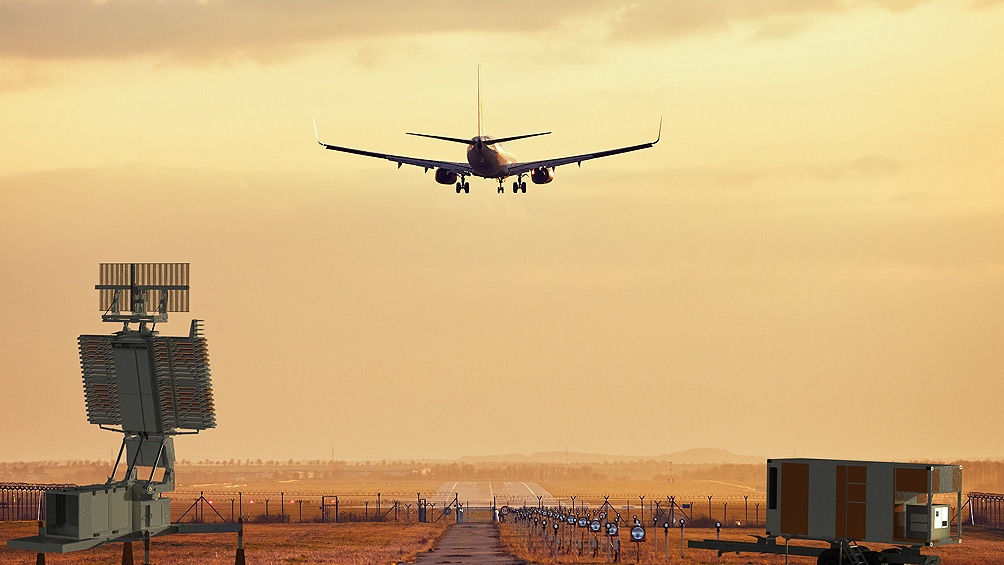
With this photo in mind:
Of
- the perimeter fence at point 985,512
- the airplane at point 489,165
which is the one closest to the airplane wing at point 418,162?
the airplane at point 489,165

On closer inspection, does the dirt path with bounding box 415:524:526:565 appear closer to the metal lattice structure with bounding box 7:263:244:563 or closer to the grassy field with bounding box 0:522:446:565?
the grassy field with bounding box 0:522:446:565

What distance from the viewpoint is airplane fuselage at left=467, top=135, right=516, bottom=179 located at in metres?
93.6

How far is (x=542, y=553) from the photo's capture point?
235 feet

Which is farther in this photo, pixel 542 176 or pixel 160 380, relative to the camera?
pixel 542 176

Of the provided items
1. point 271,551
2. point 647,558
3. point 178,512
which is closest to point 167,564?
point 271,551

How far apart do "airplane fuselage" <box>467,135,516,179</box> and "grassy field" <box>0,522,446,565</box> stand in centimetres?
2539

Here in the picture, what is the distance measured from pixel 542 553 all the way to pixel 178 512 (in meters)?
113

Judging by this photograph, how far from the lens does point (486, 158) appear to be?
93562 millimetres

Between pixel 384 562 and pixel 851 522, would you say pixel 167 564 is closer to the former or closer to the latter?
pixel 384 562

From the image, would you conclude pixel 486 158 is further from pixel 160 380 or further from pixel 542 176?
pixel 160 380

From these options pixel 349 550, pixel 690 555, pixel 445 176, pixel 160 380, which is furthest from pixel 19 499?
pixel 160 380

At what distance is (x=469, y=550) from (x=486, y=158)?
98.1 feet

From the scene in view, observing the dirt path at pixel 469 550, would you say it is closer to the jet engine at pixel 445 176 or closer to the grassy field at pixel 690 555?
the grassy field at pixel 690 555

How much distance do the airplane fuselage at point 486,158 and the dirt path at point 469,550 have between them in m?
25.2
